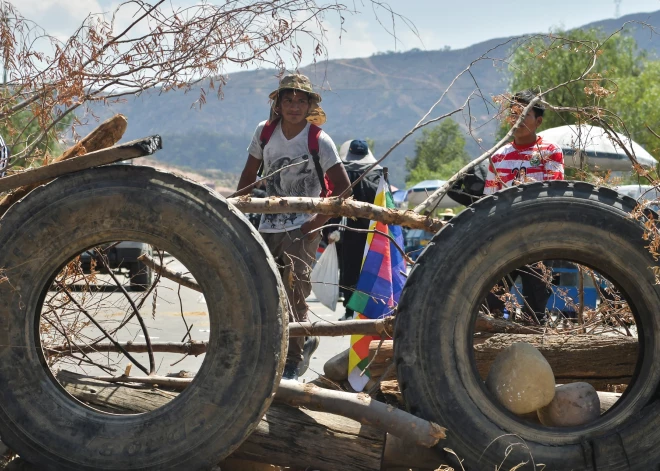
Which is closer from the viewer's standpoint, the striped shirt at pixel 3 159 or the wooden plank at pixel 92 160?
the wooden plank at pixel 92 160

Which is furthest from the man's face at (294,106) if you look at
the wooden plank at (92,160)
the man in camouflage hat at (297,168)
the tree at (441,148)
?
the tree at (441,148)

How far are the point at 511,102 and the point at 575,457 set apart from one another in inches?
89.0

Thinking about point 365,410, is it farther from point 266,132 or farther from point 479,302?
point 266,132

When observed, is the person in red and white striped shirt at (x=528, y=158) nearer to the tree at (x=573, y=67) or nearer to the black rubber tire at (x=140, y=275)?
the tree at (x=573, y=67)

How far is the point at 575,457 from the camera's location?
10.8 ft

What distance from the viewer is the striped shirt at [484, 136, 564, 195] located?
5453 mm

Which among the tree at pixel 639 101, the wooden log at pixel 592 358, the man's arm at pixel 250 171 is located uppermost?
the tree at pixel 639 101

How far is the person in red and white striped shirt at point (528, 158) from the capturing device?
5438 mm

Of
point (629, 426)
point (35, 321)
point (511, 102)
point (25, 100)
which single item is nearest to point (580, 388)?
point (629, 426)

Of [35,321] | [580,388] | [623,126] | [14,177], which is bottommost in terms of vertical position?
[580,388]

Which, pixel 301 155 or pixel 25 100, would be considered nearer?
pixel 25 100

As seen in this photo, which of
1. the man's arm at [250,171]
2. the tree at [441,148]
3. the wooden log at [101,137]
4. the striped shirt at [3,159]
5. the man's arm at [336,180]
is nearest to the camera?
the wooden log at [101,137]

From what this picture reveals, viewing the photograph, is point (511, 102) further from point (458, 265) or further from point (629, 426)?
point (629, 426)

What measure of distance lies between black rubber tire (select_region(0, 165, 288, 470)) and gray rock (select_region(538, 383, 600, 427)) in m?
1.34
